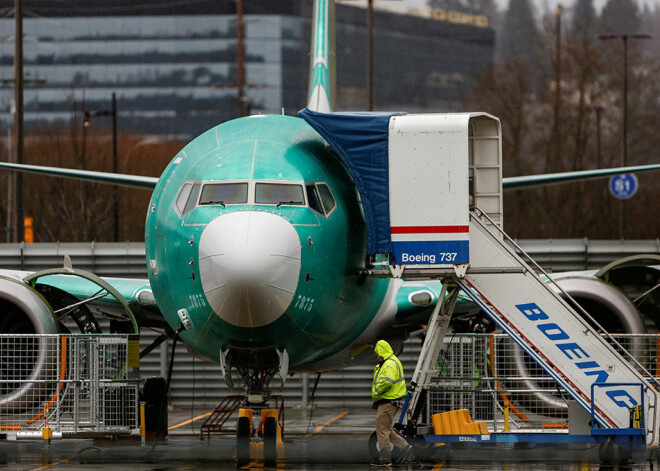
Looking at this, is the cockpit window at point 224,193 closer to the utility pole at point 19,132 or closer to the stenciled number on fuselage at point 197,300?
the stenciled number on fuselage at point 197,300

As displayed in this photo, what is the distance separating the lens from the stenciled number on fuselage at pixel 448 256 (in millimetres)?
13867

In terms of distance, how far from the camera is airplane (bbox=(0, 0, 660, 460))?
509 inches

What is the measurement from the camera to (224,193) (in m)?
13.7

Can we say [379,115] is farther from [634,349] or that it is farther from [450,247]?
[634,349]

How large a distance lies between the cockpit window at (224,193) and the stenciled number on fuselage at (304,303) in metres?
1.29

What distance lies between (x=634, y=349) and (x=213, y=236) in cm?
680

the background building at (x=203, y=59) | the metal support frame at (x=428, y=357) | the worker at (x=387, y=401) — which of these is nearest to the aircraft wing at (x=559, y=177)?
the metal support frame at (x=428, y=357)

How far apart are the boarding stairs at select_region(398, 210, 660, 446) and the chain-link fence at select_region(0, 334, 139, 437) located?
4.38 m

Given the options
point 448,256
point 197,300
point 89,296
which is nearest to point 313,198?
point 448,256

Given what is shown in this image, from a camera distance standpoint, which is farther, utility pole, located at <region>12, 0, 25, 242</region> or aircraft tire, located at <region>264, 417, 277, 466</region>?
utility pole, located at <region>12, 0, 25, 242</region>

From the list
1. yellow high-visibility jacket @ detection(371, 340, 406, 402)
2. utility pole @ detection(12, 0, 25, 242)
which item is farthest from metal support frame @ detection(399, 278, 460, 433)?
utility pole @ detection(12, 0, 25, 242)

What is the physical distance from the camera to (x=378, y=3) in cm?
5538

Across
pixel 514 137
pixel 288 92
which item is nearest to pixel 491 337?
pixel 514 137

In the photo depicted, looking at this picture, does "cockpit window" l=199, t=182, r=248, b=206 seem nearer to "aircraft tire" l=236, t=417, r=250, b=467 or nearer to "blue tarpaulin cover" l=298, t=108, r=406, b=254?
"blue tarpaulin cover" l=298, t=108, r=406, b=254
